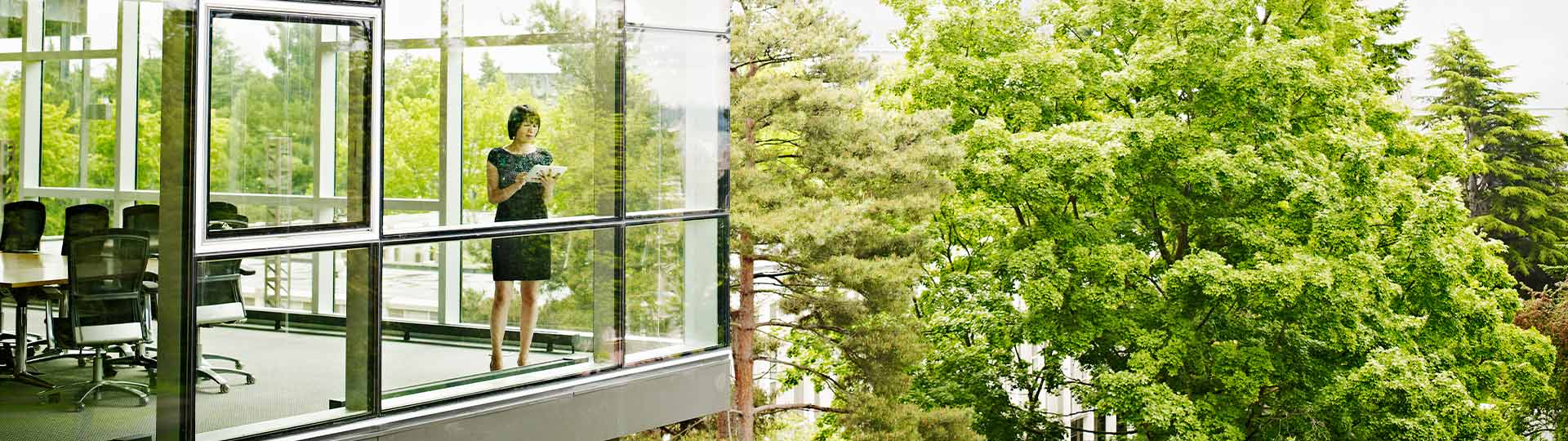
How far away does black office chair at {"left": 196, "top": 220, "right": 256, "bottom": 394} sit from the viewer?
436 centimetres

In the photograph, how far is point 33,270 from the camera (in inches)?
240

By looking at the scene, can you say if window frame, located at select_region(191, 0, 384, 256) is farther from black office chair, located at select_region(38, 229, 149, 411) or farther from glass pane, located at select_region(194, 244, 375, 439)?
black office chair, located at select_region(38, 229, 149, 411)

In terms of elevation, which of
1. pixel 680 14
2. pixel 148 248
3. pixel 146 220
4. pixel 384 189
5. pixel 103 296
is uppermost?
pixel 680 14

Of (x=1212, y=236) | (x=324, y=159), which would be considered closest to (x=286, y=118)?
(x=324, y=159)

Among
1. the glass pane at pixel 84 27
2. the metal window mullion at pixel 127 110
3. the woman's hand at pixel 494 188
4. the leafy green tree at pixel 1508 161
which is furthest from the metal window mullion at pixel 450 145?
the leafy green tree at pixel 1508 161

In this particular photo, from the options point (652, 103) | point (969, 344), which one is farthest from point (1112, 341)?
point (652, 103)

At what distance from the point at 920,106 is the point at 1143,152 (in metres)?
3.10

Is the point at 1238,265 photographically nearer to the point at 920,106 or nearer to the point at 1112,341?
the point at 1112,341

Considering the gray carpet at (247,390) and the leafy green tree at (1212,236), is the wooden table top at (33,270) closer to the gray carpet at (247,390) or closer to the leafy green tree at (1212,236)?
the gray carpet at (247,390)

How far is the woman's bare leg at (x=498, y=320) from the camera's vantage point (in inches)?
226

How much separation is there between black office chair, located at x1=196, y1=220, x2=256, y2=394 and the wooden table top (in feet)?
5.01

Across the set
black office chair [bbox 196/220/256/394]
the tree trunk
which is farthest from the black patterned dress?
the tree trunk

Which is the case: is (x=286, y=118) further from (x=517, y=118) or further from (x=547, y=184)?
(x=547, y=184)

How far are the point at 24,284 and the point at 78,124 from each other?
60.8 inches
